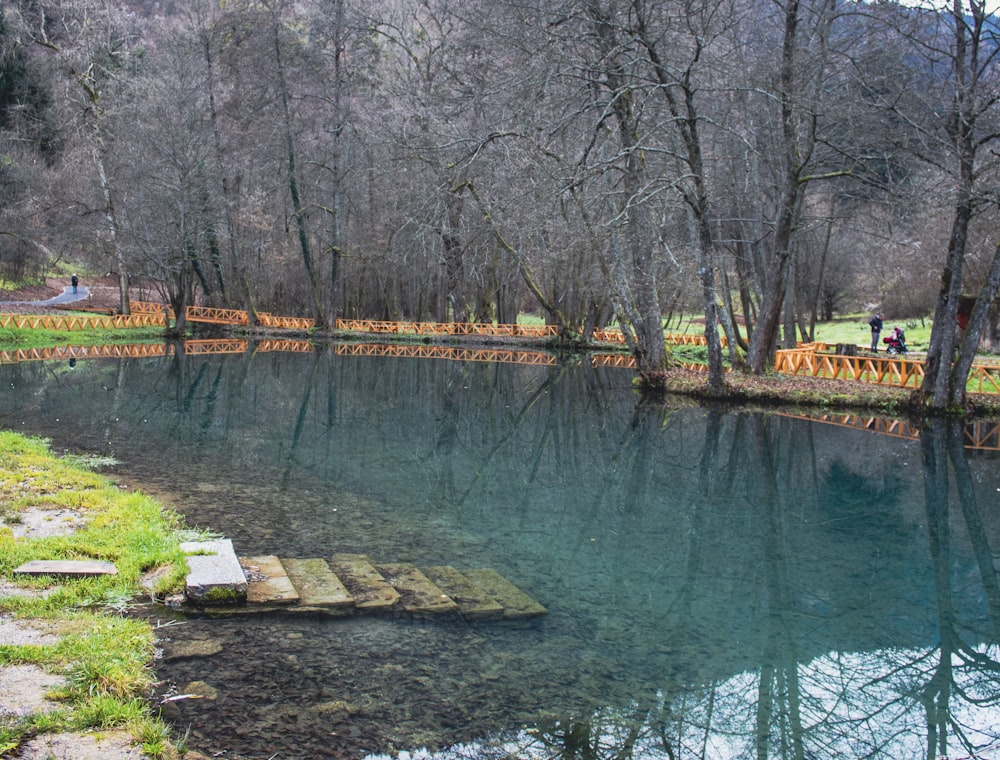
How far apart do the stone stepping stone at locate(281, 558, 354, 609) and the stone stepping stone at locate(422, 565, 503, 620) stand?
2.31 ft

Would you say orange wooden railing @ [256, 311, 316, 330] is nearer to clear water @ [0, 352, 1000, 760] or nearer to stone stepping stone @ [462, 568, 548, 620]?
clear water @ [0, 352, 1000, 760]

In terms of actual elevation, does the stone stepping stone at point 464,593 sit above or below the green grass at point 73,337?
below

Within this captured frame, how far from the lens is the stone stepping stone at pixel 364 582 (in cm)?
502

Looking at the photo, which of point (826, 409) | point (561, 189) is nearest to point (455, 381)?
point (561, 189)

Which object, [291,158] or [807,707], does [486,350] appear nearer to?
[291,158]

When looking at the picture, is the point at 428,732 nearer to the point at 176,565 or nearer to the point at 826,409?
the point at 176,565

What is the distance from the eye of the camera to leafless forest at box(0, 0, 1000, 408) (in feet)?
49.2

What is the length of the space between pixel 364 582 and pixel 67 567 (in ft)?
6.09

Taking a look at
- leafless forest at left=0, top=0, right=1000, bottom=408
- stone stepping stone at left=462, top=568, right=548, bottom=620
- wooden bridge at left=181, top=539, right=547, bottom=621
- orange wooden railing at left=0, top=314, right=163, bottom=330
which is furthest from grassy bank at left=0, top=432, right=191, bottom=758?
orange wooden railing at left=0, top=314, right=163, bottom=330

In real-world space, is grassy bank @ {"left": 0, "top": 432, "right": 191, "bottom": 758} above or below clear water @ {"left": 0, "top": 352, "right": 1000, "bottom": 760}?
above

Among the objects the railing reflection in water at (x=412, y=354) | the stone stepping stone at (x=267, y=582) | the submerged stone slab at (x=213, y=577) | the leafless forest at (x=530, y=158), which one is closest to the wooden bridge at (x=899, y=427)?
the railing reflection in water at (x=412, y=354)

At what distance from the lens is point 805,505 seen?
337 inches

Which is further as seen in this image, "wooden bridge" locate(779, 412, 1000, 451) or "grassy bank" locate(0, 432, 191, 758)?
"wooden bridge" locate(779, 412, 1000, 451)

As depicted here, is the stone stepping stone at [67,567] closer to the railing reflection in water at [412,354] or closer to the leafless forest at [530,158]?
the leafless forest at [530,158]
